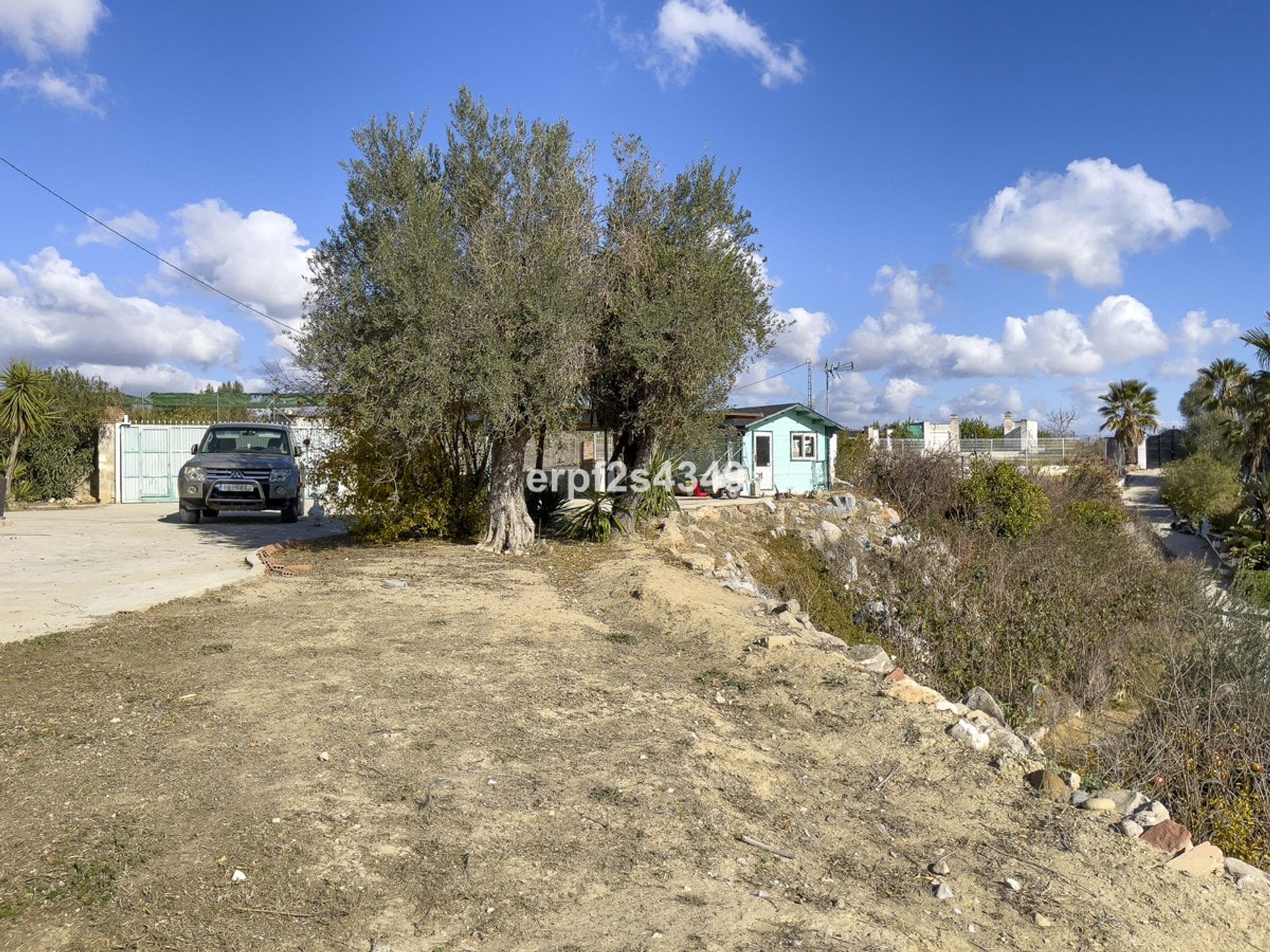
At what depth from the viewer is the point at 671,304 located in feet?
39.6

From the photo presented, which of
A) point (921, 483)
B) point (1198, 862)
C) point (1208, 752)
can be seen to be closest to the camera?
point (1198, 862)

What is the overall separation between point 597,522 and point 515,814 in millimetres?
9427

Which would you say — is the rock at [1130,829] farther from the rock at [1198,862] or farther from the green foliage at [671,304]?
the green foliage at [671,304]

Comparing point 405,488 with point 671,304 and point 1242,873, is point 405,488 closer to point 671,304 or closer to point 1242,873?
point 671,304

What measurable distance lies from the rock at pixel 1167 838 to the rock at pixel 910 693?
182 centimetres

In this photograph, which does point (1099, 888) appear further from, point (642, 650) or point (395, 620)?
point (395, 620)

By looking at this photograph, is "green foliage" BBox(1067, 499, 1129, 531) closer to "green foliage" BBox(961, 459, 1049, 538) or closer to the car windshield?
"green foliage" BBox(961, 459, 1049, 538)

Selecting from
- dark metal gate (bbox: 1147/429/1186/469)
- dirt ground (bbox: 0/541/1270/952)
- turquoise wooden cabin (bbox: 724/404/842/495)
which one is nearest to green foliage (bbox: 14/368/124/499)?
turquoise wooden cabin (bbox: 724/404/842/495)

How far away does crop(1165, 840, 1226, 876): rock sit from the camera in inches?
168

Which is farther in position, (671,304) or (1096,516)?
(1096,516)

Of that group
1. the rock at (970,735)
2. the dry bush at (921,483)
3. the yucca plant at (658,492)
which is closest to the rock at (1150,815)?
the rock at (970,735)

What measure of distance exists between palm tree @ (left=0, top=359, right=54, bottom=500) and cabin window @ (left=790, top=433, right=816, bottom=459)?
68.8ft

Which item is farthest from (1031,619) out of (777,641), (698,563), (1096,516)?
(1096,516)

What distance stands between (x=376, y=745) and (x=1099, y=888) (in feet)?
11.8
